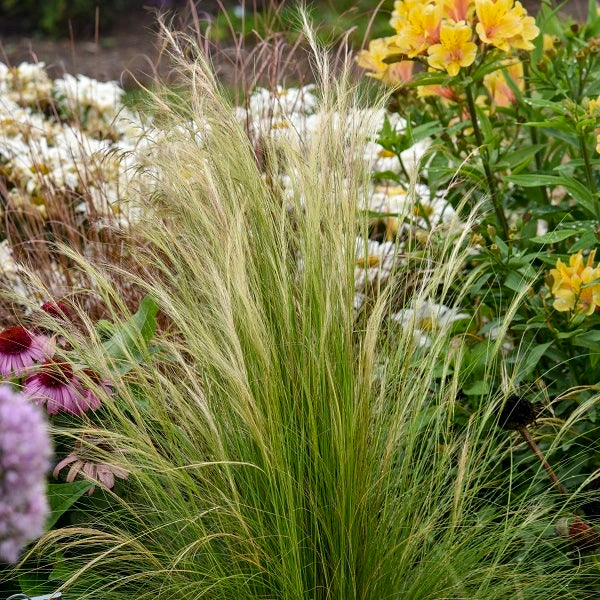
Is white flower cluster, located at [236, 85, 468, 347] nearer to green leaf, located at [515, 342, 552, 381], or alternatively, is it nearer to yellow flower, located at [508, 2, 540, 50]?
green leaf, located at [515, 342, 552, 381]

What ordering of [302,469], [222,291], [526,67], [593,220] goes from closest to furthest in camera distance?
[222,291]
[302,469]
[593,220]
[526,67]

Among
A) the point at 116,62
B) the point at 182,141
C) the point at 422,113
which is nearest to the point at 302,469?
the point at 182,141

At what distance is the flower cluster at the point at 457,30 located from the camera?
2.02 meters

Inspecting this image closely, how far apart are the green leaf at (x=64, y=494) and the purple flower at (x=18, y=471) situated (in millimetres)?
1136

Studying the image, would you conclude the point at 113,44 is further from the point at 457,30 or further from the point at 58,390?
the point at 58,390

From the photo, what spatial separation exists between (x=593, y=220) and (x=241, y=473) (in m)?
1.01

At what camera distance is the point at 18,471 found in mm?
555

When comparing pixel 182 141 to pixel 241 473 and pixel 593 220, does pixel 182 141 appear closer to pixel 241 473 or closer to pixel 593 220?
pixel 241 473

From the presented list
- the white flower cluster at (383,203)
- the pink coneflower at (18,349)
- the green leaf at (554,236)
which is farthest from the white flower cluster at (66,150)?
the green leaf at (554,236)

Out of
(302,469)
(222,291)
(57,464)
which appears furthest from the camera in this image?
(57,464)

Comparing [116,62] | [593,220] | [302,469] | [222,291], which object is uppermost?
[222,291]

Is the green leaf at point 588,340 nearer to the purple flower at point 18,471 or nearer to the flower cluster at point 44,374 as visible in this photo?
the flower cluster at point 44,374

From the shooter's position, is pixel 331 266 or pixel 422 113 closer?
pixel 331 266

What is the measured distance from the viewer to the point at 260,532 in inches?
61.1
